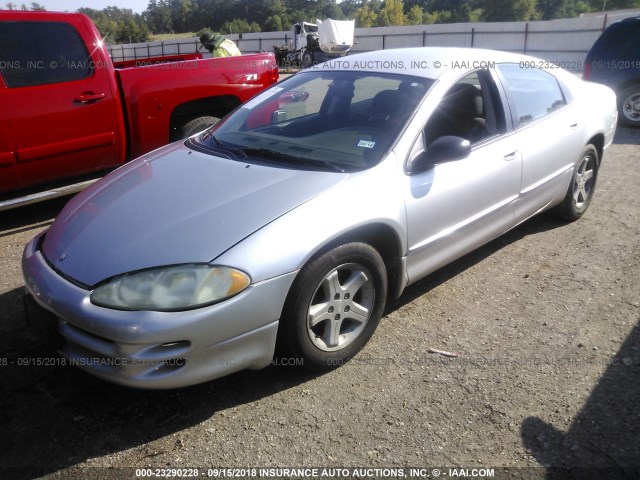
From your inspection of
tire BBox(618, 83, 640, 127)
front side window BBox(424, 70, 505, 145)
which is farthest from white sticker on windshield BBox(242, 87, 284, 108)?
tire BBox(618, 83, 640, 127)

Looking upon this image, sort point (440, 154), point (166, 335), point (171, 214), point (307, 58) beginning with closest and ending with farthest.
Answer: point (166, 335) → point (171, 214) → point (440, 154) → point (307, 58)

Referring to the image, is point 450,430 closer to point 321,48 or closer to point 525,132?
point 525,132

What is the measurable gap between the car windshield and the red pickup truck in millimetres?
1811

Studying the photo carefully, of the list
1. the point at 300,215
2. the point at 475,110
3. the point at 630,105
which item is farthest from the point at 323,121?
the point at 630,105

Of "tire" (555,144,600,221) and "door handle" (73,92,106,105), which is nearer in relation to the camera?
"tire" (555,144,600,221)

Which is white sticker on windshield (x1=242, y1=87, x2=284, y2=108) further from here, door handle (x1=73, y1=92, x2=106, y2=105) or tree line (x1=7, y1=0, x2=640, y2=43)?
tree line (x1=7, y1=0, x2=640, y2=43)

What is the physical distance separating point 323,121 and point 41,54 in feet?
9.64

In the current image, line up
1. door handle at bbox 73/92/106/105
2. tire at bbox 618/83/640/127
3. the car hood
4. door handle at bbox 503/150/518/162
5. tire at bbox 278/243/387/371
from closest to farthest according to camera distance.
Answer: the car hood → tire at bbox 278/243/387/371 → door handle at bbox 503/150/518/162 → door handle at bbox 73/92/106/105 → tire at bbox 618/83/640/127

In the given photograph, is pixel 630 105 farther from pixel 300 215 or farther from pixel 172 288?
pixel 172 288

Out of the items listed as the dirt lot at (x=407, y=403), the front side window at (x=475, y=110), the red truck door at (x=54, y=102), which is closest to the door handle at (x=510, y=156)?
the front side window at (x=475, y=110)

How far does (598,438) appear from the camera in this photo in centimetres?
243

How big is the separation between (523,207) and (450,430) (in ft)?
7.00

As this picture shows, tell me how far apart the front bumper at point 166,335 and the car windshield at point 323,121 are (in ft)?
3.22

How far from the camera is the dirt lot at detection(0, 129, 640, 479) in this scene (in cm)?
234
